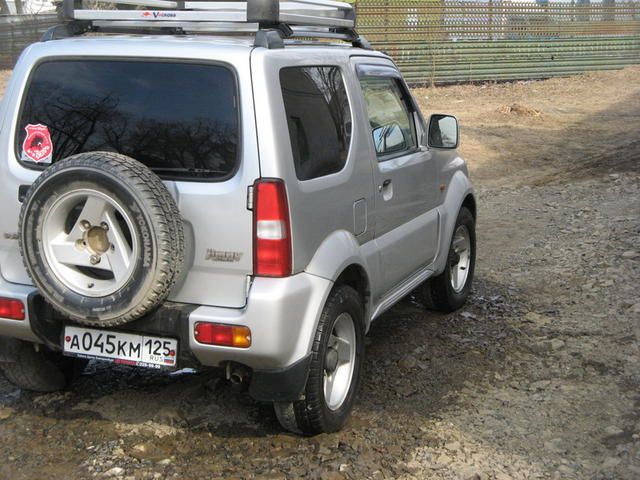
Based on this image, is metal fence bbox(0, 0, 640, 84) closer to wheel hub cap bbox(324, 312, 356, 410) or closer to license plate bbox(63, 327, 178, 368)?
wheel hub cap bbox(324, 312, 356, 410)

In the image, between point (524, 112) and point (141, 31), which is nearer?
point (141, 31)

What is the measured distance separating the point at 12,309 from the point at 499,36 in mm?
19522

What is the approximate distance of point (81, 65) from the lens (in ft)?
11.8

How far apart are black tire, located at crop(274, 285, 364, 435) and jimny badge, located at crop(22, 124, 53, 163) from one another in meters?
1.42

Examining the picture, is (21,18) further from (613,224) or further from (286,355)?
(286,355)

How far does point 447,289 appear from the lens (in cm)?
554

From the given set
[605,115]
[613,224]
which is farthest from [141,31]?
[605,115]

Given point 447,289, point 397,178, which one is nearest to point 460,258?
point 447,289

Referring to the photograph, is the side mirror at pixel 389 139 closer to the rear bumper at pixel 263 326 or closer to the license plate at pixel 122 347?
the rear bumper at pixel 263 326

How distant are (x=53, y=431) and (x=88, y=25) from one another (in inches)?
79.8

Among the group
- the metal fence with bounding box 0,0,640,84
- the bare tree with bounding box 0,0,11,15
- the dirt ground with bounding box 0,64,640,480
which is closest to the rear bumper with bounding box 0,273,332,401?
the dirt ground with bounding box 0,64,640,480

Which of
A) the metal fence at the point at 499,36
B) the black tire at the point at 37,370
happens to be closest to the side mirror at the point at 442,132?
the black tire at the point at 37,370

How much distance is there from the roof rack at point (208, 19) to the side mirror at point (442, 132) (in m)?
0.94

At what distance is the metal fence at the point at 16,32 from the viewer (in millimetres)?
23688
